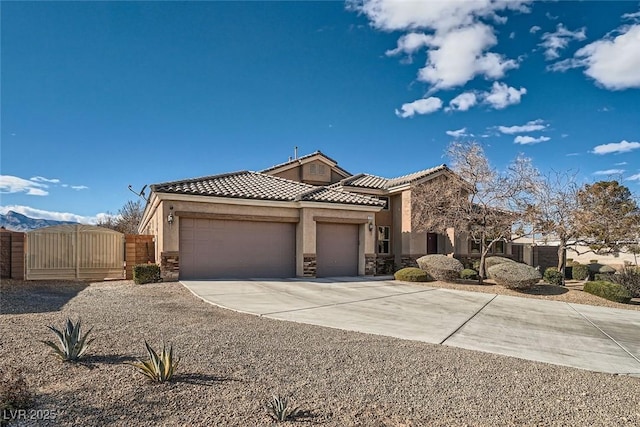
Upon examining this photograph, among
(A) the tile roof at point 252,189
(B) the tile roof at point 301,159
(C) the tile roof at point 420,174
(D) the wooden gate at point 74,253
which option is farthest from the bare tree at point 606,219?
(D) the wooden gate at point 74,253

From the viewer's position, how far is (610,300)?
43.8 ft

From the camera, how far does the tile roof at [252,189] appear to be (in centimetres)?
1485

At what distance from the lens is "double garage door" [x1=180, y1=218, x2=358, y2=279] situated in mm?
14930

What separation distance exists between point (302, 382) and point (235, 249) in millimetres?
11549

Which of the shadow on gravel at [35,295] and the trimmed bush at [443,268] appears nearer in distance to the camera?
the shadow on gravel at [35,295]

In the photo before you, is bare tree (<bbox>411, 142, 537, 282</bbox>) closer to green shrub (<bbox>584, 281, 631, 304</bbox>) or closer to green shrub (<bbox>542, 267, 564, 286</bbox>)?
green shrub (<bbox>542, 267, 564, 286</bbox>)

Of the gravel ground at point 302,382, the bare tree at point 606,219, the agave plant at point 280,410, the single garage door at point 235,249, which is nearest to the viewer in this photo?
the agave plant at point 280,410

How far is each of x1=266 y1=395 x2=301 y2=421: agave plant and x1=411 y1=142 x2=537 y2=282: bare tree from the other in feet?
49.0

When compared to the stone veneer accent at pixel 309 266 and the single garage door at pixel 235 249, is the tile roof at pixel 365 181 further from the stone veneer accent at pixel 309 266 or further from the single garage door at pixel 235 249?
the stone veneer accent at pixel 309 266

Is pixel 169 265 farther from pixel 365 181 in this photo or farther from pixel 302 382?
pixel 365 181

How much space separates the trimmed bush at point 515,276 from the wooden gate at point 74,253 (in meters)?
15.2

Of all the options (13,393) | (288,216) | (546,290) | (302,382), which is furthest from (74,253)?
(546,290)

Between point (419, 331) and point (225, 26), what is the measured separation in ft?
37.5

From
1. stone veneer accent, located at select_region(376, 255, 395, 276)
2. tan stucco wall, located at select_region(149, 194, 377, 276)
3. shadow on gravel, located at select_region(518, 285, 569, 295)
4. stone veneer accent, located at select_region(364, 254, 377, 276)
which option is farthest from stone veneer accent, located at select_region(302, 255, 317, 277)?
shadow on gravel, located at select_region(518, 285, 569, 295)
